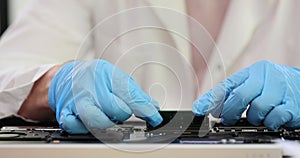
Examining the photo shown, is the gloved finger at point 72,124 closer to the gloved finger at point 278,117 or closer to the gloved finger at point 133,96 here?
the gloved finger at point 133,96

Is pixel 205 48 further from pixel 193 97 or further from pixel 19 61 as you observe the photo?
pixel 19 61

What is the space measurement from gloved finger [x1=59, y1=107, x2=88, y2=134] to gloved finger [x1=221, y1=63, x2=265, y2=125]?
0.81 feet

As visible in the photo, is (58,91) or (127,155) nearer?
(127,155)

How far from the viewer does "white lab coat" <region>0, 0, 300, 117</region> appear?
1046 mm

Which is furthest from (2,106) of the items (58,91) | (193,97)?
(193,97)

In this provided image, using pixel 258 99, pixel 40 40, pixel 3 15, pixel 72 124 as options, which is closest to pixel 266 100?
pixel 258 99

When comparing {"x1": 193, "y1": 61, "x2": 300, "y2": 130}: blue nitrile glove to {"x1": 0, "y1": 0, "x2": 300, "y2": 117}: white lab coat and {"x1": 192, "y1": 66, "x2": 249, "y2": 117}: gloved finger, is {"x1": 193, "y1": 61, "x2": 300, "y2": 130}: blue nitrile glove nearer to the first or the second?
{"x1": 192, "y1": 66, "x2": 249, "y2": 117}: gloved finger

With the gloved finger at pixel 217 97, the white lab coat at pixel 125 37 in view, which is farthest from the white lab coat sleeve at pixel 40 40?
the gloved finger at pixel 217 97

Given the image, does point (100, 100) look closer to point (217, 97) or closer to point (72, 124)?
point (72, 124)

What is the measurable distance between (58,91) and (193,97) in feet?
0.86

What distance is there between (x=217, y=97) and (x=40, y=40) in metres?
0.58

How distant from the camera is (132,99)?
770 mm

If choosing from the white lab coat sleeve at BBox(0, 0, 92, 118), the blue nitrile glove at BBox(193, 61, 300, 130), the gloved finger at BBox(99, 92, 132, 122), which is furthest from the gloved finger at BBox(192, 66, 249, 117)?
the white lab coat sleeve at BBox(0, 0, 92, 118)

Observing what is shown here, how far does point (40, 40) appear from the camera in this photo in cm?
120
